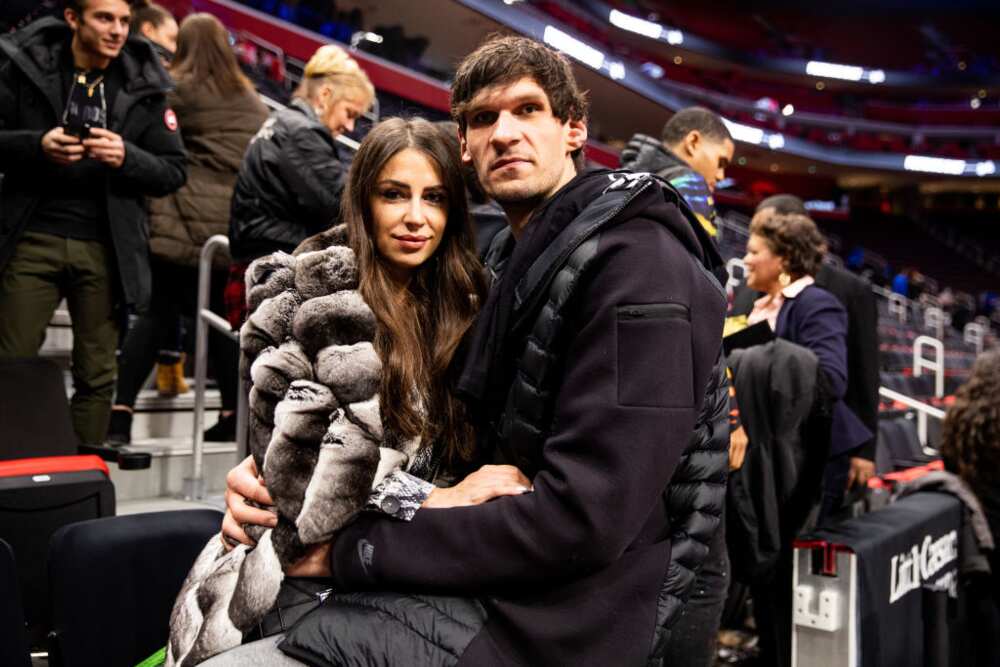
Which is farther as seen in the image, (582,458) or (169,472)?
(169,472)

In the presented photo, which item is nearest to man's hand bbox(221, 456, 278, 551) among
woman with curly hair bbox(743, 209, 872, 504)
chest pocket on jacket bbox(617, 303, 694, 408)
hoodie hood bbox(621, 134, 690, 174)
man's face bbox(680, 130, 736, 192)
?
chest pocket on jacket bbox(617, 303, 694, 408)

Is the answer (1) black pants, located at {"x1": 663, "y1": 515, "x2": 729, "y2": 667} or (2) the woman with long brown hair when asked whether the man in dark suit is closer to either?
(1) black pants, located at {"x1": 663, "y1": 515, "x2": 729, "y2": 667}

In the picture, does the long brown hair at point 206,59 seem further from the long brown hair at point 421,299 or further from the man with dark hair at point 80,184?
the long brown hair at point 421,299

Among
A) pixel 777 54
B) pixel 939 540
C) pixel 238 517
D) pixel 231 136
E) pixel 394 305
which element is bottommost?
pixel 939 540

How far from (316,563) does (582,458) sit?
0.47m

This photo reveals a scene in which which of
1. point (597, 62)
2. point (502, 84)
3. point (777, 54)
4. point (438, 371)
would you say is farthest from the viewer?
point (777, 54)

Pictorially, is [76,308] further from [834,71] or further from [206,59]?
[834,71]

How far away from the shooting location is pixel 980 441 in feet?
11.3

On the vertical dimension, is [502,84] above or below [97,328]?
above

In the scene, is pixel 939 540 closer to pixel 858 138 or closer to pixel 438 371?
pixel 438 371

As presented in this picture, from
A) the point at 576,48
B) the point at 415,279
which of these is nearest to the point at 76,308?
the point at 415,279

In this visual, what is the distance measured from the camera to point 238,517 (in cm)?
148

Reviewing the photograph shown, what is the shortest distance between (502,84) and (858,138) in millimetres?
29621

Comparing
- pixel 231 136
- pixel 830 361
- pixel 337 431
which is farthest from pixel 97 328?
pixel 830 361
